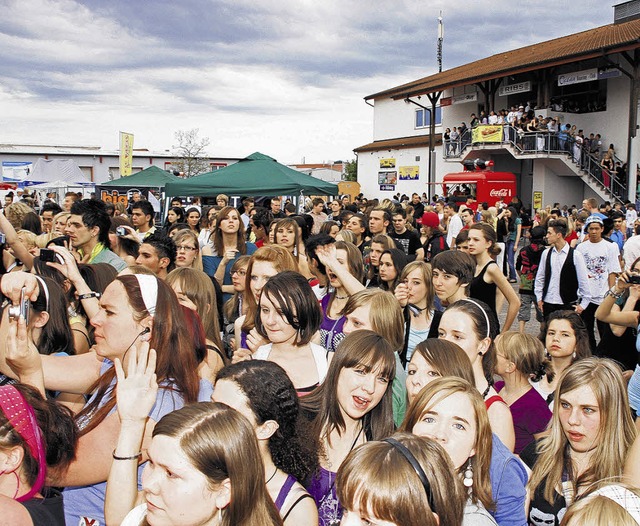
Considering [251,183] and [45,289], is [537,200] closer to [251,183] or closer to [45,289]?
[251,183]

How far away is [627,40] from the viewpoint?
2266 cm

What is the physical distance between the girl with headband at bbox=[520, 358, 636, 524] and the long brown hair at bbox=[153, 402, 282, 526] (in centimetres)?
154

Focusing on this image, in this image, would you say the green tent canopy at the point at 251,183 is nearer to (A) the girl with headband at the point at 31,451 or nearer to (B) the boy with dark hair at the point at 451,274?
(B) the boy with dark hair at the point at 451,274

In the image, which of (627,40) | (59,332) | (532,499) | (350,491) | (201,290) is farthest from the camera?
(627,40)

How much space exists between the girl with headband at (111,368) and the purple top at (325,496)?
2.20 ft

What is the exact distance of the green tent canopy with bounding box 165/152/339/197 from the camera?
1344 cm

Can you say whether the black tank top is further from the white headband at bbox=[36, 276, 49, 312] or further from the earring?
the white headband at bbox=[36, 276, 49, 312]

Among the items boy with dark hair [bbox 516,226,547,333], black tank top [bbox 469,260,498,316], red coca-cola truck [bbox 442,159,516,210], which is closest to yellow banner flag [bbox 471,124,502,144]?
red coca-cola truck [bbox 442,159,516,210]

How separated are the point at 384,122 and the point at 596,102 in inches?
667

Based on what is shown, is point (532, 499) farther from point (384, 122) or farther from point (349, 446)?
point (384, 122)

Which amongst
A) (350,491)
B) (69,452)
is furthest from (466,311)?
(69,452)

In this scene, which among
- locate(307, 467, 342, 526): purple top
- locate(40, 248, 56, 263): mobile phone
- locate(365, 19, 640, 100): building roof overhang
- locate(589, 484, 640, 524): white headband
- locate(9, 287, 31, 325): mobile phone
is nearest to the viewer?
locate(589, 484, 640, 524): white headband

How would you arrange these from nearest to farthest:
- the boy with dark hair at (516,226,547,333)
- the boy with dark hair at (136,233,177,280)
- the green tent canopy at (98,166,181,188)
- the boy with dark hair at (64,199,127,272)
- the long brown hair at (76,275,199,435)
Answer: the long brown hair at (76,275,199,435) < the boy with dark hair at (136,233,177,280) < the boy with dark hair at (64,199,127,272) < the boy with dark hair at (516,226,547,333) < the green tent canopy at (98,166,181,188)

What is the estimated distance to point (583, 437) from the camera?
2.99 m
